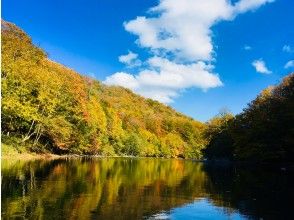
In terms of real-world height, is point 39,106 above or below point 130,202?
above

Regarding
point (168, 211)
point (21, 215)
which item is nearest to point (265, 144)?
point (168, 211)

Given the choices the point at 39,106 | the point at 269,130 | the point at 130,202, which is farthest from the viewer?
the point at 269,130

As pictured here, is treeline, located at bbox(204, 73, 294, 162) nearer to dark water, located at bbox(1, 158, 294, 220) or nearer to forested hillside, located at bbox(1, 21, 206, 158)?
forested hillside, located at bbox(1, 21, 206, 158)

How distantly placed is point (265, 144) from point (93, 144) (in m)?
43.7

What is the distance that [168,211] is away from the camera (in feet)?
63.2

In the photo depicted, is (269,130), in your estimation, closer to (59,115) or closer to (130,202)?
(59,115)

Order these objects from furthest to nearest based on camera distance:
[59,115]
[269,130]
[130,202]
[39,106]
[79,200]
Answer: [59,115] → [269,130] → [39,106] → [130,202] → [79,200]

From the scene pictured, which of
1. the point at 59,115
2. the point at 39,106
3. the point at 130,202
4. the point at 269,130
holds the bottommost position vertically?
the point at 130,202

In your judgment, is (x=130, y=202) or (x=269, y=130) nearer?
(x=130, y=202)

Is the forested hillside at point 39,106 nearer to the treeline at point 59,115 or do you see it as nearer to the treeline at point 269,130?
the treeline at point 59,115

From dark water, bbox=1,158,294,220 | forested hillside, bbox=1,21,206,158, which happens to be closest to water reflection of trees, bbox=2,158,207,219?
dark water, bbox=1,158,294,220

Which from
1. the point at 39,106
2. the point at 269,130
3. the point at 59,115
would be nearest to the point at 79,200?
the point at 39,106

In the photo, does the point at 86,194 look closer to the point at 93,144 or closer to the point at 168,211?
the point at 168,211

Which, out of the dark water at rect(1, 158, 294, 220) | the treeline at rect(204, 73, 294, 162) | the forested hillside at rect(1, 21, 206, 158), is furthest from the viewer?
the treeline at rect(204, 73, 294, 162)
